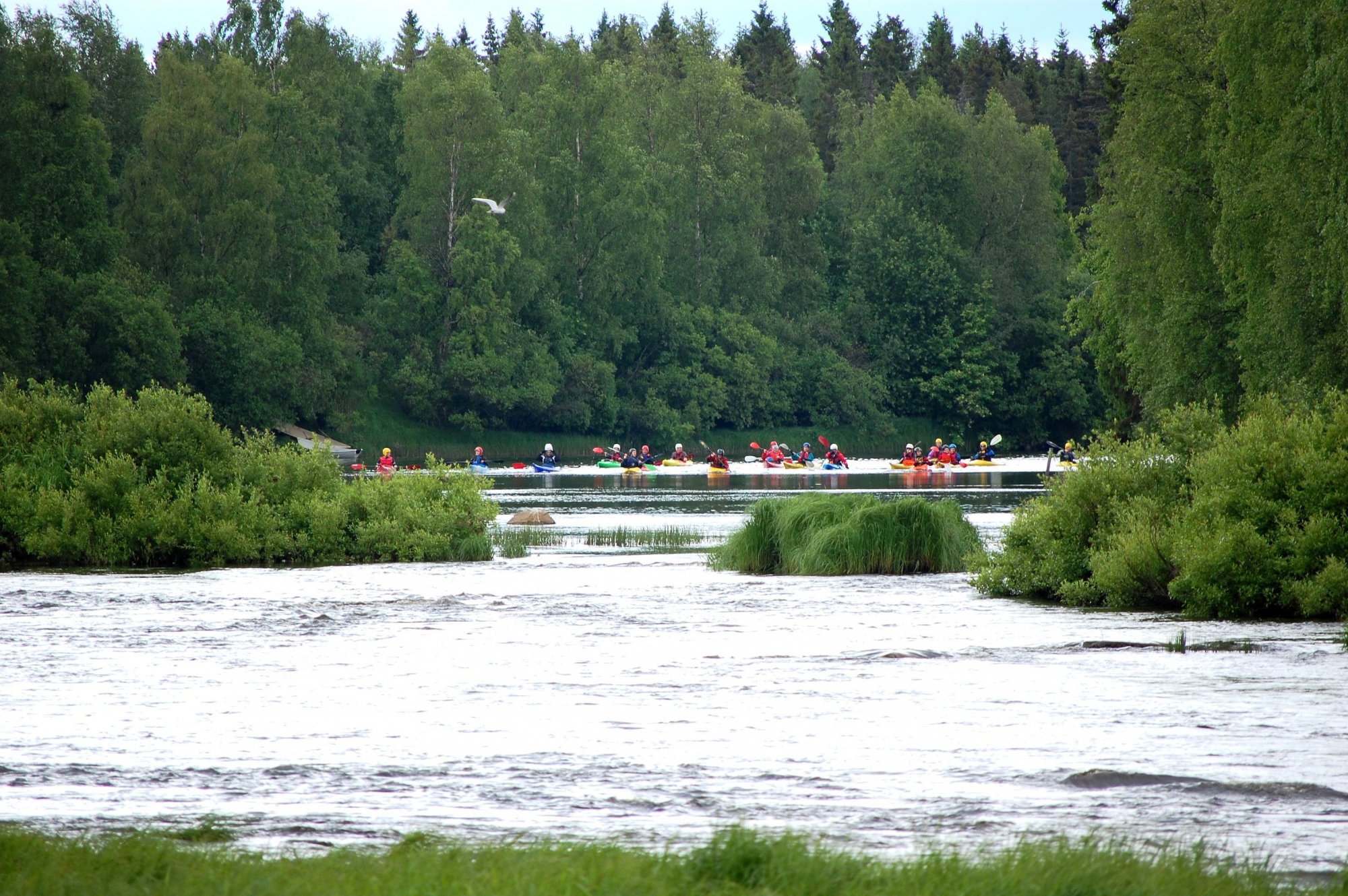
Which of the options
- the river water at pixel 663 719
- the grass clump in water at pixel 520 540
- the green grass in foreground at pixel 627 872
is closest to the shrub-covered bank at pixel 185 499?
the grass clump in water at pixel 520 540

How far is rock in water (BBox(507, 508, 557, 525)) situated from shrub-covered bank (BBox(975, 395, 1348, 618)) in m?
15.1

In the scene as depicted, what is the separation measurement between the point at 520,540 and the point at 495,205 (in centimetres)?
4639

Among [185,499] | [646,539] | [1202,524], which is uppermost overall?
[185,499]

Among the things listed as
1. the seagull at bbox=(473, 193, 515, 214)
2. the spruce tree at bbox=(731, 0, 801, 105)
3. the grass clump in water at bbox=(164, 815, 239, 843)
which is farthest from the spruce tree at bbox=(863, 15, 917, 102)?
the grass clump in water at bbox=(164, 815, 239, 843)

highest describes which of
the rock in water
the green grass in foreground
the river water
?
the rock in water

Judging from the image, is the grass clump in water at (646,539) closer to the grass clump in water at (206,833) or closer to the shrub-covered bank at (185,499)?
the shrub-covered bank at (185,499)

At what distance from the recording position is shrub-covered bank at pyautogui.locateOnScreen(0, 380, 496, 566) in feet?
85.6

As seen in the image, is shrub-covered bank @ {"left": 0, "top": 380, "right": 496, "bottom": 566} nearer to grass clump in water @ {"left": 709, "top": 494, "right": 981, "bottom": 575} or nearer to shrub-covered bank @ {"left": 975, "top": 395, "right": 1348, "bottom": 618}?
grass clump in water @ {"left": 709, "top": 494, "right": 981, "bottom": 575}

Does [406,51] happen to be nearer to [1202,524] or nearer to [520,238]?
[520,238]

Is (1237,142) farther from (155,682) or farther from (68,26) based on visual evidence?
(68,26)

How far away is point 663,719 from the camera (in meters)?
12.1

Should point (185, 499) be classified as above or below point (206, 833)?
above

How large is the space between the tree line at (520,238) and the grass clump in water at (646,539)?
3366 cm

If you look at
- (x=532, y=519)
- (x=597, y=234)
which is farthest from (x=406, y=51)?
→ (x=532, y=519)
